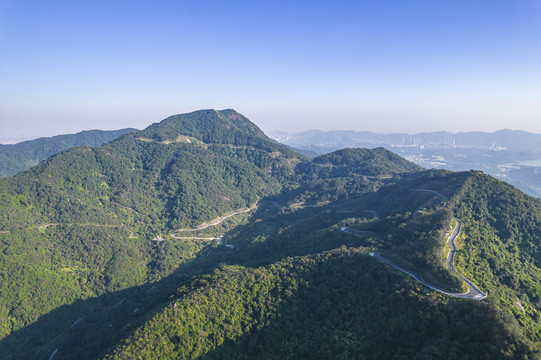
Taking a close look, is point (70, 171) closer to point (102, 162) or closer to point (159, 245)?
point (102, 162)

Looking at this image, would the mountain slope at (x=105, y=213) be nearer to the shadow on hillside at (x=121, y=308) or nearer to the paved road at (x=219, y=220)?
the paved road at (x=219, y=220)

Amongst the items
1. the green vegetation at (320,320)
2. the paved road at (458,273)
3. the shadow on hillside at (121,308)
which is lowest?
the shadow on hillside at (121,308)

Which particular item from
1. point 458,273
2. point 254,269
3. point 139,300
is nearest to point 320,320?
point 254,269

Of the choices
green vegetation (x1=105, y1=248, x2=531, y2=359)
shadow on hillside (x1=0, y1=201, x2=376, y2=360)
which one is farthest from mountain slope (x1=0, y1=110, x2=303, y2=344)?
green vegetation (x1=105, y1=248, x2=531, y2=359)

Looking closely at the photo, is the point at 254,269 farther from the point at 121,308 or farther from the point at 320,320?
the point at 121,308

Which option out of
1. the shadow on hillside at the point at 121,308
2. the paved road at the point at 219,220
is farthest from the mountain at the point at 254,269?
the paved road at the point at 219,220

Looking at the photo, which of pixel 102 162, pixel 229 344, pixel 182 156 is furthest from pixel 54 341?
pixel 182 156

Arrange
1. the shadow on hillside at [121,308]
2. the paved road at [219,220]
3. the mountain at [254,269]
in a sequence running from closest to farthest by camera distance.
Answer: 1. the mountain at [254,269]
2. the shadow on hillside at [121,308]
3. the paved road at [219,220]
